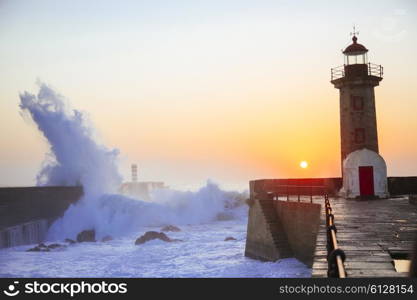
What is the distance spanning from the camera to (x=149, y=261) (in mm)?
15727

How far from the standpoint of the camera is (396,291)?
4.06 metres

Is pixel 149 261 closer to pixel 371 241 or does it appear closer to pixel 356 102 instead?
pixel 356 102

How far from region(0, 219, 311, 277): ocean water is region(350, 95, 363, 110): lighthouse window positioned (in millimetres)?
6756

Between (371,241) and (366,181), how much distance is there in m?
9.52

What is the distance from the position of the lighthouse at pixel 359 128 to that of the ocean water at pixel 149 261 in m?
4.64

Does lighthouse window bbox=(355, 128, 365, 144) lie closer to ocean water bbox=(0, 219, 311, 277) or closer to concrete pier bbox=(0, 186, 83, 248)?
ocean water bbox=(0, 219, 311, 277)

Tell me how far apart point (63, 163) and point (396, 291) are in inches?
1260

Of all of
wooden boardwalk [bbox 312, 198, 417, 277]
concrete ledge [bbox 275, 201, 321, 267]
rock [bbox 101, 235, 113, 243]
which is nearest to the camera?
wooden boardwalk [bbox 312, 198, 417, 277]

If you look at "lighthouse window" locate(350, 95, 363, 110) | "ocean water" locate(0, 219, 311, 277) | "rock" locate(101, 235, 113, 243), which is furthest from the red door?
"rock" locate(101, 235, 113, 243)

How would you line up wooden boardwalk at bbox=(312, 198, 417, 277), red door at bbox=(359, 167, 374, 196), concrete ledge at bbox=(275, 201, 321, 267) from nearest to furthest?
wooden boardwalk at bbox=(312, 198, 417, 277) → concrete ledge at bbox=(275, 201, 321, 267) → red door at bbox=(359, 167, 374, 196)

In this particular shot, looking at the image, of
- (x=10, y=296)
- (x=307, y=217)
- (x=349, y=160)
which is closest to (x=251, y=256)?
(x=307, y=217)

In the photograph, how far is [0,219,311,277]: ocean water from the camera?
41.9 feet

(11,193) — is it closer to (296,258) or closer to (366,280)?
(296,258)

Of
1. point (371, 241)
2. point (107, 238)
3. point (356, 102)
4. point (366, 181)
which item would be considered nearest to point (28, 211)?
point (107, 238)
